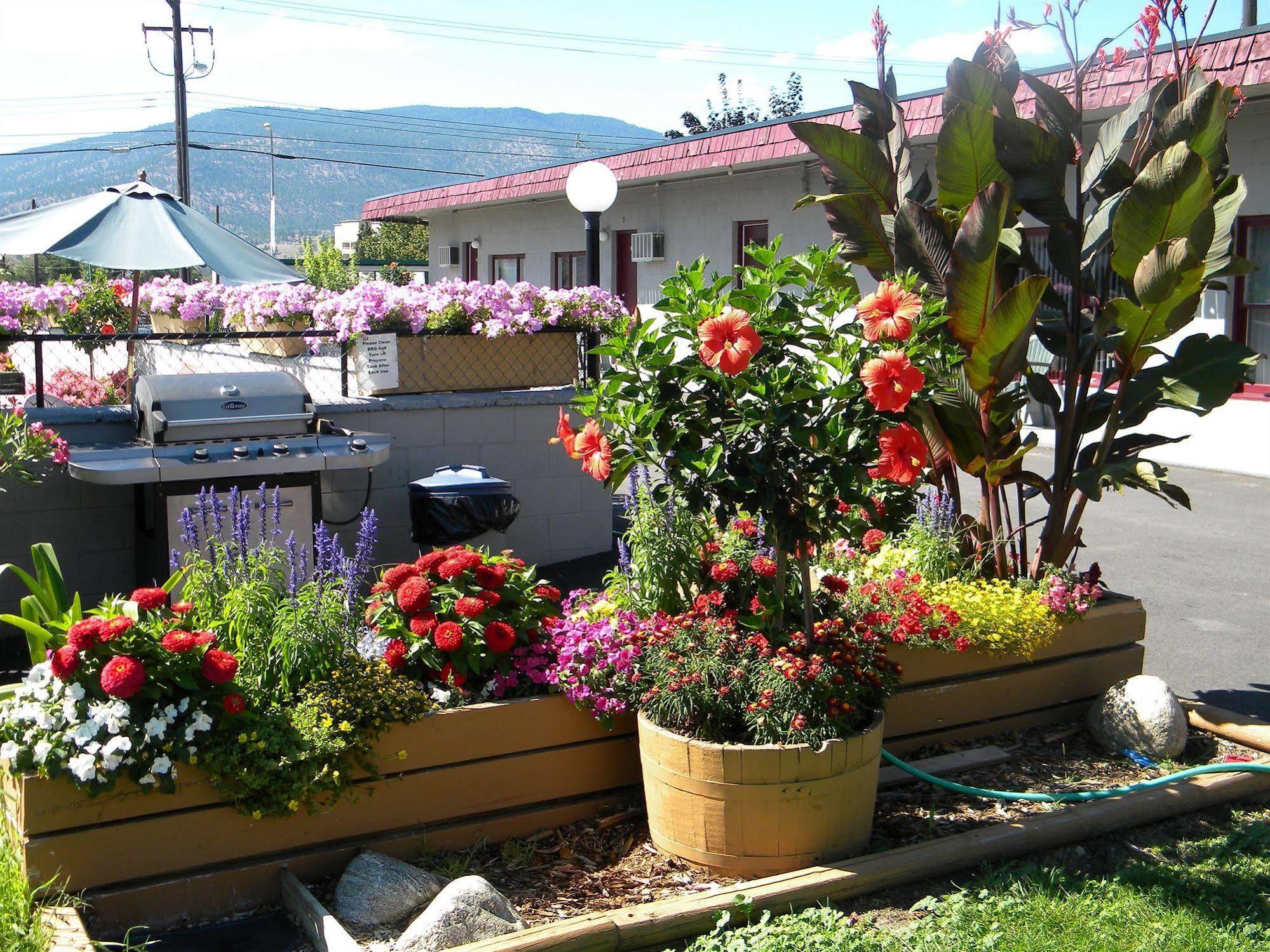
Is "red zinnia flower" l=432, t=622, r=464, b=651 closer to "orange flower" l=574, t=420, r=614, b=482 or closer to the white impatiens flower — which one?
"orange flower" l=574, t=420, r=614, b=482

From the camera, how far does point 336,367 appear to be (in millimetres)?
8734

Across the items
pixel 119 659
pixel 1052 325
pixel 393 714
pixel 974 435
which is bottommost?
pixel 393 714

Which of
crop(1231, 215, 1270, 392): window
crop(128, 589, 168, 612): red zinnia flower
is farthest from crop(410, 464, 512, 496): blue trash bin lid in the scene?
crop(1231, 215, 1270, 392): window

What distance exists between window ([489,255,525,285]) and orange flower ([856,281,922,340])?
69.5ft

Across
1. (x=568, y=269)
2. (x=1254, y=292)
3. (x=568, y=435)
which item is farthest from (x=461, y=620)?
(x=568, y=269)

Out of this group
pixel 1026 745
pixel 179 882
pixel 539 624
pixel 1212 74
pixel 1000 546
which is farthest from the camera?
pixel 1212 74

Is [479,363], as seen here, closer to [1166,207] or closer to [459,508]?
[459,508]

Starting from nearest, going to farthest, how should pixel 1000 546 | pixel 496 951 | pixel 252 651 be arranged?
pixel 496 951 < pixel 252 651 < pixel 1000 546

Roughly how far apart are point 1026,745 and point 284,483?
4110 millimetres

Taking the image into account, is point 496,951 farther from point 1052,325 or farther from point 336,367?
point 336,367

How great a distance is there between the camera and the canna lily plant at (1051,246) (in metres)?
5.10

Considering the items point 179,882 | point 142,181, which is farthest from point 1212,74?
point 179,882

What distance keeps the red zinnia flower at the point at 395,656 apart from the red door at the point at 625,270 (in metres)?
17.2

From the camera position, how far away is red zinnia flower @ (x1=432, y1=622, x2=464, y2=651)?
404 cm
